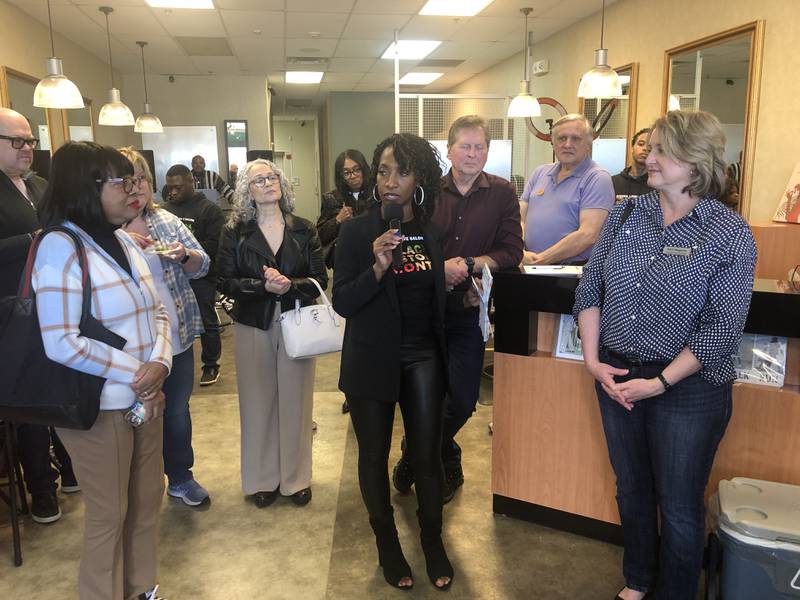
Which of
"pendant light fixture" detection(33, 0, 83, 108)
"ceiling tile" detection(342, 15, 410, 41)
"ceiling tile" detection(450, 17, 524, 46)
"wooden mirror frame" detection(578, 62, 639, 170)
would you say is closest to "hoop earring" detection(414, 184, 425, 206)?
"pendant light fixture" detection(33, 0, 83, 108)

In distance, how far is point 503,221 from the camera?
260 centimetres

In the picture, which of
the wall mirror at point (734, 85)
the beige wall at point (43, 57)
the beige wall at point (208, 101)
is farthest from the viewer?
the beige wall at point (208, 101)

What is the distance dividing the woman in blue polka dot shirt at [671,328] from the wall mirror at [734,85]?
269cm

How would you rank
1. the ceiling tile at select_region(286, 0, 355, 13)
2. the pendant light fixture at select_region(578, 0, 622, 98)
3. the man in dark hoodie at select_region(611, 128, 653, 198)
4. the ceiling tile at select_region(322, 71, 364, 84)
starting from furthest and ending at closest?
the ceiling tile at select_region(322, 71, 364, 84), the ceiling tile at select_region(286, 0, 355, 13), the pendant light fixture at select_region(578, 0, 622, 98), the man in dark hoodie at select_region(611, 128, 653, 198)

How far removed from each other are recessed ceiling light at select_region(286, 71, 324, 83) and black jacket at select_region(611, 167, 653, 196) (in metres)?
6.53

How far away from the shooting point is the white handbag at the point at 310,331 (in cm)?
260

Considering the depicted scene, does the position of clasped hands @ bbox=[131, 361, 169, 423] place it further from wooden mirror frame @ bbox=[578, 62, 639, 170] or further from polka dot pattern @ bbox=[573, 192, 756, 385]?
wooden mirror frame @ bbox=[578, 62, 639, 170]

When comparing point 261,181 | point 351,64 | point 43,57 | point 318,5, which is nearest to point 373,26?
point 318,5

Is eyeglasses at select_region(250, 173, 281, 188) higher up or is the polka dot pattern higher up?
eyeglasses at select_region(250, 173, 281, 188)

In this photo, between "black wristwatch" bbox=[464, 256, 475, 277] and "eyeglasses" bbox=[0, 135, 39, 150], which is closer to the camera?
"black wristwatch" bbox=[464, 256, 475, 277]

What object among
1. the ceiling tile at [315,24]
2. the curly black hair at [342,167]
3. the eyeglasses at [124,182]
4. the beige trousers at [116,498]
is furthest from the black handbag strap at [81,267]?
the ceiling tile at [315,24]

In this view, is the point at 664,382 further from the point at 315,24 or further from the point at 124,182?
the point at 315,24

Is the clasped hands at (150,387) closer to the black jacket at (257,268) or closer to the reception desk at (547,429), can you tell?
the black jacket at (257,268)

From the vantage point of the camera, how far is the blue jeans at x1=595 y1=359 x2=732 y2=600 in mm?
1803
